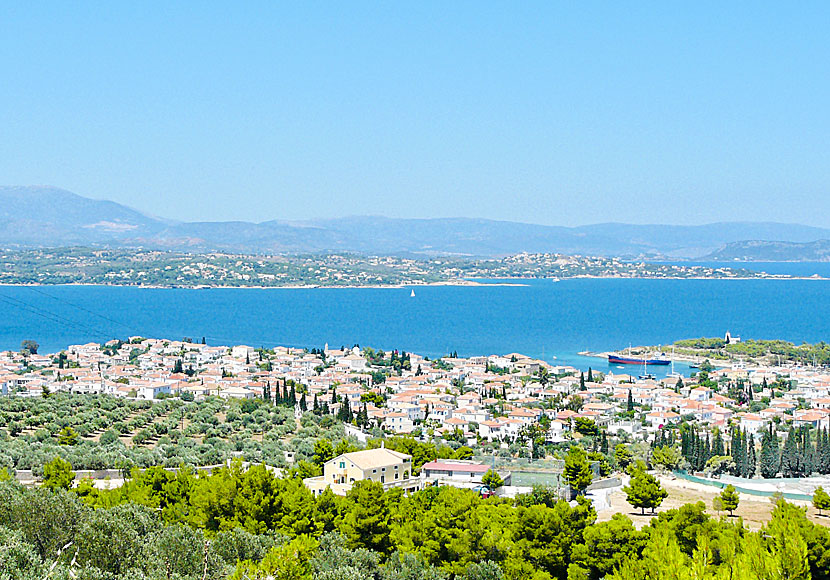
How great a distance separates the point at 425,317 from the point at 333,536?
74339 millimetres

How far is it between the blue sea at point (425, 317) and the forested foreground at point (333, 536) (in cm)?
4064

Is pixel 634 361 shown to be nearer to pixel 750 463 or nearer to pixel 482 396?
pixel 482 396

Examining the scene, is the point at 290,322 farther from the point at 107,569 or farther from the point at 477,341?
the point at 107,569

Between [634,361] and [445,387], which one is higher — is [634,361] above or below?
below

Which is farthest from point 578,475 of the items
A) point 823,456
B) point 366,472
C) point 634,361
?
point 634,361

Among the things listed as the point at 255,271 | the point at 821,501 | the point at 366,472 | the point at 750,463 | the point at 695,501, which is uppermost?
the point at 366,472

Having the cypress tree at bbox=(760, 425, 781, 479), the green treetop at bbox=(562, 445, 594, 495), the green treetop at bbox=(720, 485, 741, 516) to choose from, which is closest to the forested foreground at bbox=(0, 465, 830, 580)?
the green treetop at bbox=(720, 485, 741, 516)

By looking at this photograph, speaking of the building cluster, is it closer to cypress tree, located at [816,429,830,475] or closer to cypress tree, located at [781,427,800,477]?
cypress tree, located at [816,429,830,475]

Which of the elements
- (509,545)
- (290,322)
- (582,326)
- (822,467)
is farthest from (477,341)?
(509,545)

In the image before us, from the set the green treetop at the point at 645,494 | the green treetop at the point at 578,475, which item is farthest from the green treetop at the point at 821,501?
the green treetop at the point at 578,475

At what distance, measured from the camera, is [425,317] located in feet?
290

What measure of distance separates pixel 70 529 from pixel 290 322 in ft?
227

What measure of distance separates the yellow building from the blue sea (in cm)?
3514

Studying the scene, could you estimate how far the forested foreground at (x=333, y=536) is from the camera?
35.4 feet
